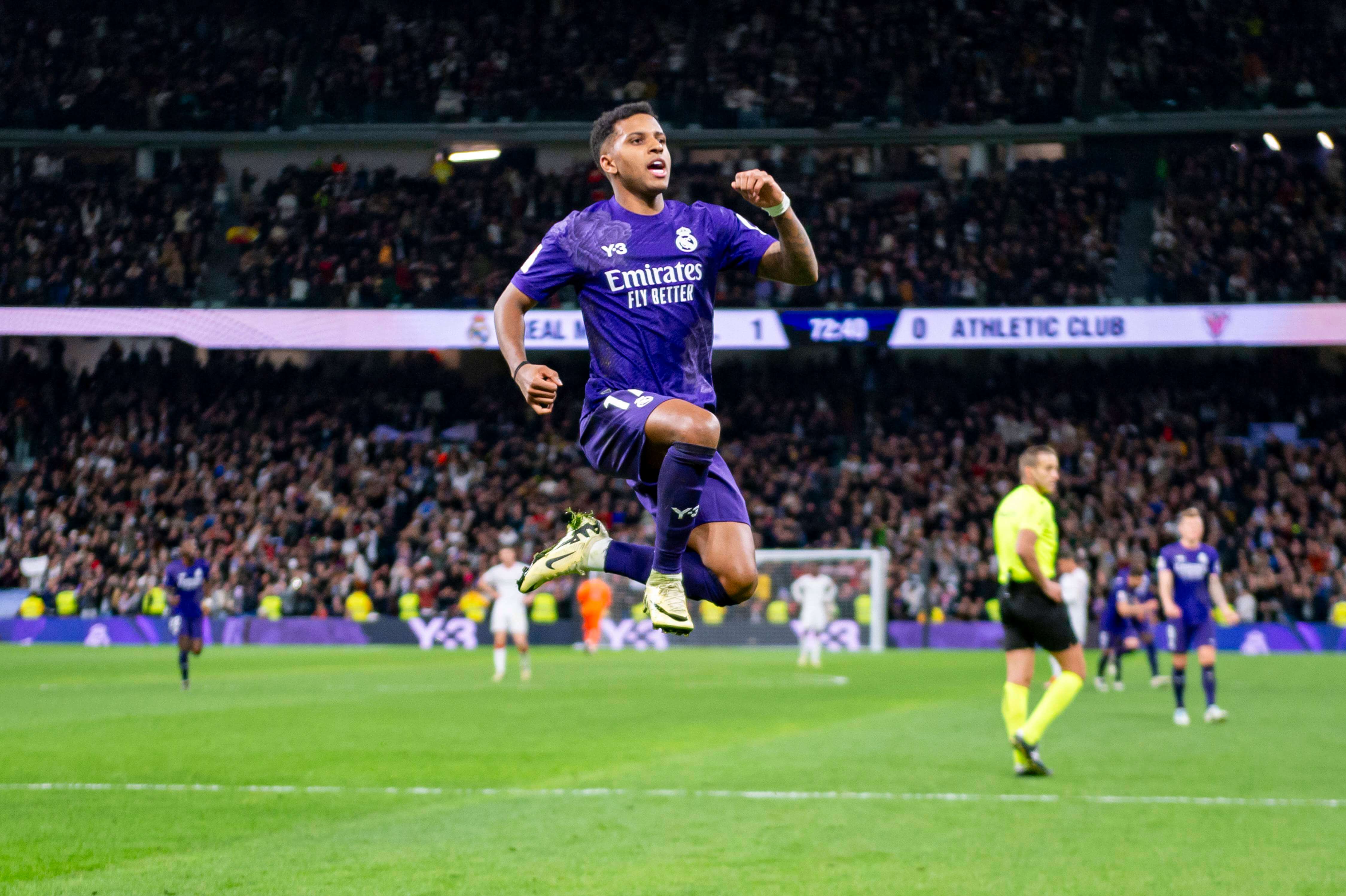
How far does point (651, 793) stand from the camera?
40.4ft

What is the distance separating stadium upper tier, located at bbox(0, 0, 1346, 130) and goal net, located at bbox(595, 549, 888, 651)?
12.5 meters

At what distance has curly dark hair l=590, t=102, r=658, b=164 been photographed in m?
6.00

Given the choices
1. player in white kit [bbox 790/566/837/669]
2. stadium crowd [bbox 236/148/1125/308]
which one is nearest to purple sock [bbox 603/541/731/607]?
player in white kit [bbox 790/566/837/669]

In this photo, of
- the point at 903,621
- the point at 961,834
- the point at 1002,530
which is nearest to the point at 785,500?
the point at 903,621

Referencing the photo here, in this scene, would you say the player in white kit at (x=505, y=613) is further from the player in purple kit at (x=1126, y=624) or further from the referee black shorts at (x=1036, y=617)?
the referee black shorts at (x=1036, y=617)

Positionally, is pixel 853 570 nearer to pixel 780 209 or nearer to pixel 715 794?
pixel 715 794

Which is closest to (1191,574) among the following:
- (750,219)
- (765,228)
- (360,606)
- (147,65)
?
(765,228)

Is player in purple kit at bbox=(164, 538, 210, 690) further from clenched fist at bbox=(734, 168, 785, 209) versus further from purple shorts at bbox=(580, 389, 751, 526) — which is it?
clenched fist at bbox=(734, 168, 785, 209)

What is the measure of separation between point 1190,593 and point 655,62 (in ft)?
89.5

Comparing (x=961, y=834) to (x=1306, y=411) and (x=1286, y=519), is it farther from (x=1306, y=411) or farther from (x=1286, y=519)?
(x=1306, y=411)

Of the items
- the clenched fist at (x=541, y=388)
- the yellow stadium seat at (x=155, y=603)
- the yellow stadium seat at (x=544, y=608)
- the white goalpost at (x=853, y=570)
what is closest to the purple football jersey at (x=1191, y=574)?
the clenched fist at (x=541, y=388)

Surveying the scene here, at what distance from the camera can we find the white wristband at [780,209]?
224 inches

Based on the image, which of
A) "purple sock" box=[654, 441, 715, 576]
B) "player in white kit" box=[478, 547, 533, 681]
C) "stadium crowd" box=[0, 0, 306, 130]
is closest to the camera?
"purple sock" box=[654, 441, 715, 576]

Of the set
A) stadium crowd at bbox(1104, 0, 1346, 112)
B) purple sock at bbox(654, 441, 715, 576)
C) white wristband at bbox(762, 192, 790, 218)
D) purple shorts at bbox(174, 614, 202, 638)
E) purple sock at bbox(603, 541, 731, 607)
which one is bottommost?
purple shorts at bbox(174, 614, 202, 638)
